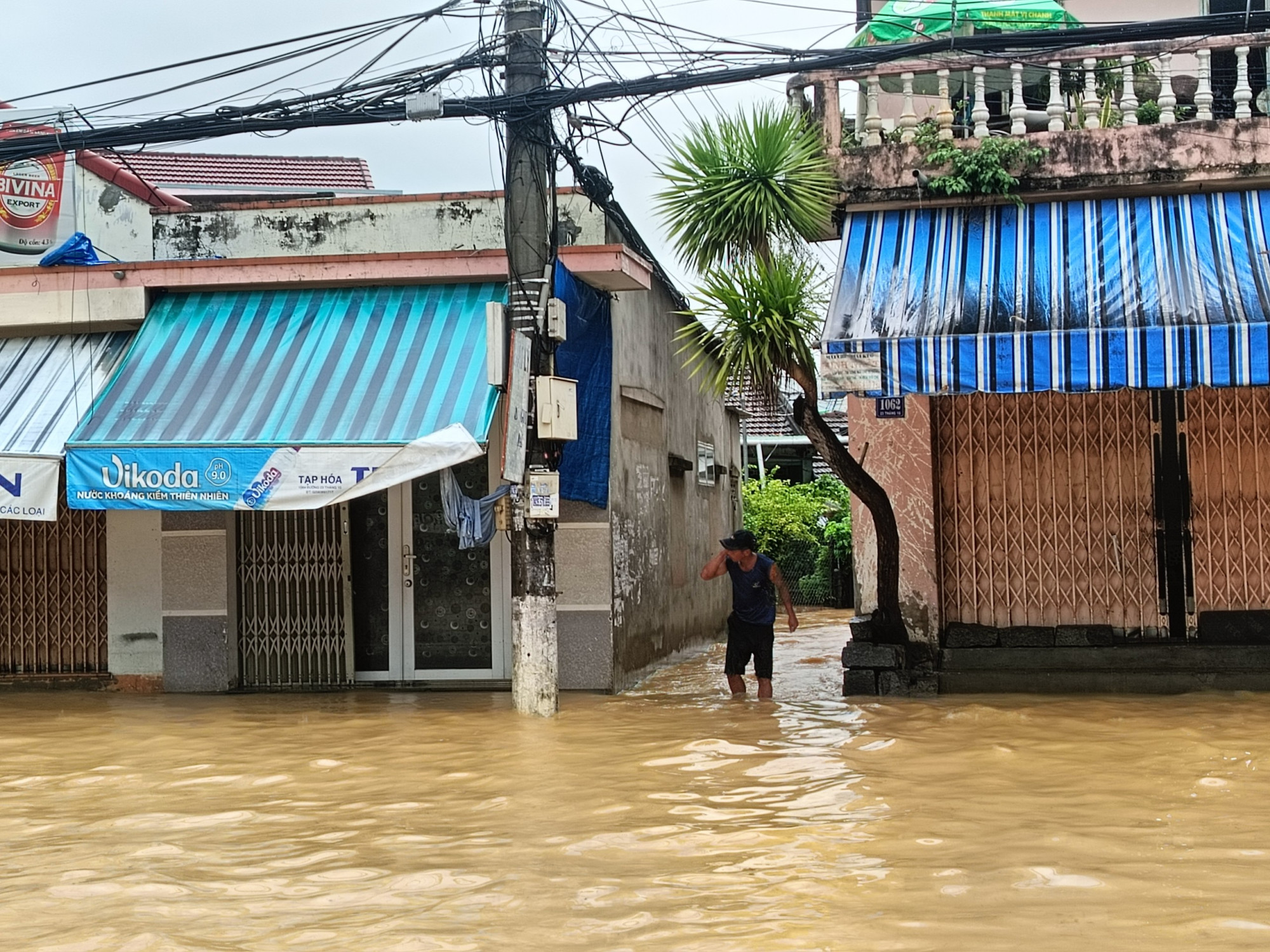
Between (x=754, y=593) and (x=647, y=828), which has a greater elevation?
(x=754, y=593)

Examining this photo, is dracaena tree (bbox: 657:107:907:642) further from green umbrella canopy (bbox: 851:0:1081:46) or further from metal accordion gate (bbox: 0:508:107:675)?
metal accordion gate (bbox: 0:508:107:675)

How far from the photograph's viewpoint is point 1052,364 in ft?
31.6

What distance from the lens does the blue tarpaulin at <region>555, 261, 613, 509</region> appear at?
11359 millimetres

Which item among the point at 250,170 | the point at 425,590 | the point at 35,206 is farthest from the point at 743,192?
the point at 250,170

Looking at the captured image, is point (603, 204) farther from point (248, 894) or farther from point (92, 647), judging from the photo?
point (248, 894)

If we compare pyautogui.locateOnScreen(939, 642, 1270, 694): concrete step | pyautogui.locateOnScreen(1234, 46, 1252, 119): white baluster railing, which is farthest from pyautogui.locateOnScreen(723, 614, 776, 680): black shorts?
pyautogui.locateOnScreen(1234, 46, 1252, 119): white baluster railing

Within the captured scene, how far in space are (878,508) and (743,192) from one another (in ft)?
9.30

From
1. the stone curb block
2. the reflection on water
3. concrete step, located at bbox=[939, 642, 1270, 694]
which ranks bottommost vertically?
the reflection on water

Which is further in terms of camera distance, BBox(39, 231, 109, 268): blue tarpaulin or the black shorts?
BBox(39, 231, 109, 268): blue tarpaulin

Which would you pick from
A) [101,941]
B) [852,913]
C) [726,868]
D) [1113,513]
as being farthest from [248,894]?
[1113,513]

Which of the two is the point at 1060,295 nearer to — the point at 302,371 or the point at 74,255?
the point at 302,371

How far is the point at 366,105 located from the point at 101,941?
25.2 ft

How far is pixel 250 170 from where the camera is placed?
85.9ft

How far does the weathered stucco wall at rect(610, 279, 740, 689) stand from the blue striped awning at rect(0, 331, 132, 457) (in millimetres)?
4579
